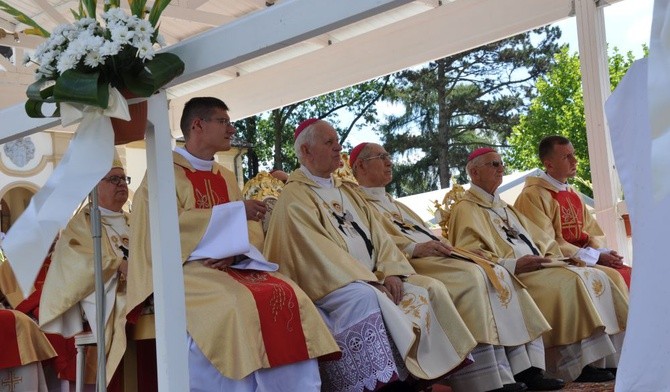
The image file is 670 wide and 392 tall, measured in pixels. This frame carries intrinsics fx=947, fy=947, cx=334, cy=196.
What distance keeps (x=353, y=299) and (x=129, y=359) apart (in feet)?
3.90

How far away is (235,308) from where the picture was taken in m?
4.32

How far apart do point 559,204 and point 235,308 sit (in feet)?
12.5

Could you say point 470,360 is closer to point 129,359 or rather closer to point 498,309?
point 498,309

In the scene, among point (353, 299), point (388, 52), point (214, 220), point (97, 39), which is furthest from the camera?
point (388, 52)

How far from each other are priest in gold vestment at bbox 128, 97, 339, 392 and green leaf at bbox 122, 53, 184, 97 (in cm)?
131

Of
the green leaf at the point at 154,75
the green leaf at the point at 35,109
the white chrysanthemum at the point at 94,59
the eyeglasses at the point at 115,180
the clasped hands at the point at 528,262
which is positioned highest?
the white chrysanthemum at the point at 94,59

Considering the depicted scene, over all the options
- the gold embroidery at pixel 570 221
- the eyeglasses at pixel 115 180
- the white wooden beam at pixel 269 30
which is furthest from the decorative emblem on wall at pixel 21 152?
the white wooden beam at pixel 269 30

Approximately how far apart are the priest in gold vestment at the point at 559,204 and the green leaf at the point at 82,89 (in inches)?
180

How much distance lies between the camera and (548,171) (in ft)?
24.7

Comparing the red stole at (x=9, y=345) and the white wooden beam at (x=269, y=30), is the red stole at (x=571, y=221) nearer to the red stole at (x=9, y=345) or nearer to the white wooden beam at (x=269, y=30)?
the red stole at (x=9, y=345)

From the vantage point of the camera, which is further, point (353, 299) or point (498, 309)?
point (498, 309)

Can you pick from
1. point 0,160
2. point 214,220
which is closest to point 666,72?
point 214,220

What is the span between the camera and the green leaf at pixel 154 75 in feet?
10.7

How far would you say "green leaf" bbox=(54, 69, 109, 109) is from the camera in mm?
3275
